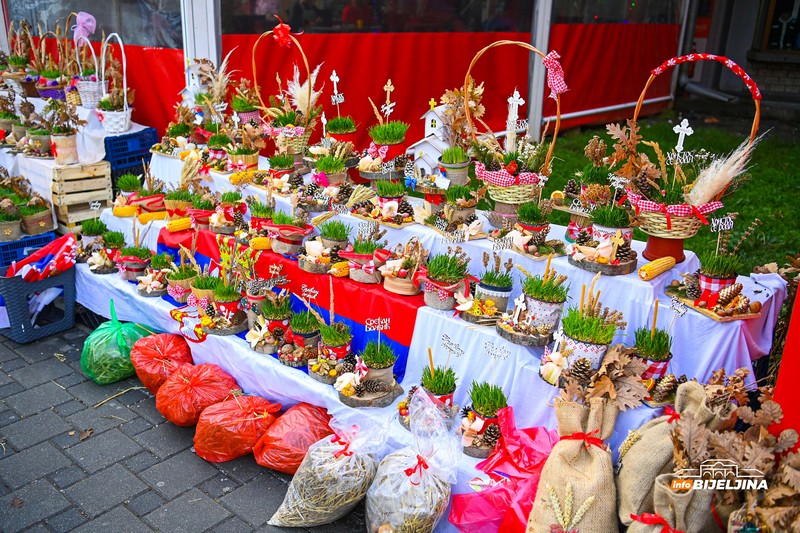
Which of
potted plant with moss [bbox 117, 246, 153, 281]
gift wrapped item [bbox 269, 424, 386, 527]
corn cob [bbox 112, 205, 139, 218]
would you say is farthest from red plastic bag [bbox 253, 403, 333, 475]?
corn cob [bbox 112, 205, 139, 218]

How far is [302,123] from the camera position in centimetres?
540

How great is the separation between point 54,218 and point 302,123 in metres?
2.61

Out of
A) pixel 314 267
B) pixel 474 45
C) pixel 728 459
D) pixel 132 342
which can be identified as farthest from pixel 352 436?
pixel 474 45

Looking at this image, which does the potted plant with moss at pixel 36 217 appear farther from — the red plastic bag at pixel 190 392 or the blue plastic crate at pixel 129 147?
the red plastic bag at pixel 190 392

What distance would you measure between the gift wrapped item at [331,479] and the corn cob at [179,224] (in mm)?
2484

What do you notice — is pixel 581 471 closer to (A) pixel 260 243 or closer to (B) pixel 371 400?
(B) pixel 371 400

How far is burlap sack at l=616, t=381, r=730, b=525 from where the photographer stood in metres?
2.65

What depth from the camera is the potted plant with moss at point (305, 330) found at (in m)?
4.03

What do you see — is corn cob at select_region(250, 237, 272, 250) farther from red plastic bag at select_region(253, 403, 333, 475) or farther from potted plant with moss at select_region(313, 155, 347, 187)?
red plastic bag at select_region(253, 403, 333, 475)

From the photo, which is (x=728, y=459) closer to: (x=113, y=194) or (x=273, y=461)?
(x=273, y=461)

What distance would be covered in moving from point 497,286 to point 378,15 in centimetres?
513

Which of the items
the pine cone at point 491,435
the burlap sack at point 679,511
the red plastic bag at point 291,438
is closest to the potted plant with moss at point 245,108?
the red plastic bag at point 291,438

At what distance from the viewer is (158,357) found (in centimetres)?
450

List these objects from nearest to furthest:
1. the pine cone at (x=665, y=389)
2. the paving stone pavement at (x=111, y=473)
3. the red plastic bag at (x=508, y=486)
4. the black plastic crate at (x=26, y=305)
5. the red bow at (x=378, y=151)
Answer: the red plastic bag at (x=508, y=486)
the pine cone at (x=665, y=389)
the paving stone pavement at (x=111, y=473)
the red bow at (x=378, y=151)
the black plastic crate at (x=26, y=305)
